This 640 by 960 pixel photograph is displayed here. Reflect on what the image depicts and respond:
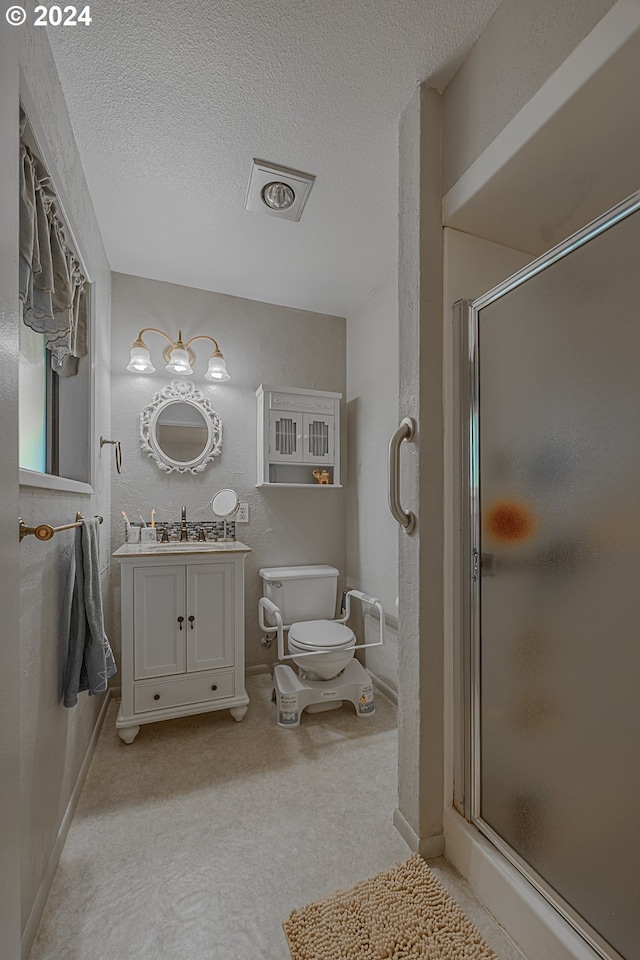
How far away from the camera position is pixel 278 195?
1.84 metres

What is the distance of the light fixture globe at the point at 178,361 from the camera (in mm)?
2391

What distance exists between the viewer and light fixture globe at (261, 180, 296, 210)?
180 centimetres

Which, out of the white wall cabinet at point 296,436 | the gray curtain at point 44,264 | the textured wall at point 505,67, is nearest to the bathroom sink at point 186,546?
the white wall cabinet at point 296,436

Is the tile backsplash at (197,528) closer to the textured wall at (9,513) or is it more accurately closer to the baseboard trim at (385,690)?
the baseboard trim at (385,690)

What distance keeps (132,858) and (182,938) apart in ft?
1.10

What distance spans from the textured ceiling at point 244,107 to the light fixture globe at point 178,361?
52 centimetres

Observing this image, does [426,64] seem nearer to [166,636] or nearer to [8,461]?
[8,461]

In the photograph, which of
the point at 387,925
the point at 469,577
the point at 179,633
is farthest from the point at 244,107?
the point at 387,925

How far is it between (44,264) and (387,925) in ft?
6.64

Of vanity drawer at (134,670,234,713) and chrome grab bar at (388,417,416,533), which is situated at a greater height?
chrome grab bar at (388,417,416,533)

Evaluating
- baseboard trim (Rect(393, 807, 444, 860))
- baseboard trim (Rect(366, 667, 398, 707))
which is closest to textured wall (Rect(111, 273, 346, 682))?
baseboard trim (Rect(366, 667, 398, 707))

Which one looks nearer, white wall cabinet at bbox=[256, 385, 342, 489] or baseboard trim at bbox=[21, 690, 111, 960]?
baseboard trim at bbox=[21, 690, 111, 960]

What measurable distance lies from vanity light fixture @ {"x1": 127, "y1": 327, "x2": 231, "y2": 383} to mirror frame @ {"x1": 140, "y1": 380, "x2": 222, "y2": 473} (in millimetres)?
116

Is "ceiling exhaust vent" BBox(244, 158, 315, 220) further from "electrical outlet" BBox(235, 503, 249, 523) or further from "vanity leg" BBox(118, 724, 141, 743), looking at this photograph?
"vanity leg" BBox(118, 724, 141, 743)
